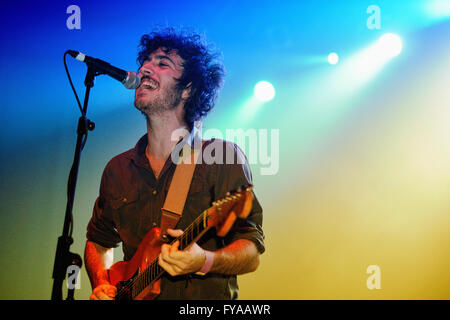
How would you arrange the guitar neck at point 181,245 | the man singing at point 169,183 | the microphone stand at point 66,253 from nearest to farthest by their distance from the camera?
the guitar neck at point 181,245 < the microphone stand at point 66,253 < the man singing at point 169,183

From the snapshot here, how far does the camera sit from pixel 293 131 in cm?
296

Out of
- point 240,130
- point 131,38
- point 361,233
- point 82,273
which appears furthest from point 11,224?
point 361,233

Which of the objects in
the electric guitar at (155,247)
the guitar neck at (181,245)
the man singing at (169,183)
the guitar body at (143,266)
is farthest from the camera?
the man singing at (169,183)

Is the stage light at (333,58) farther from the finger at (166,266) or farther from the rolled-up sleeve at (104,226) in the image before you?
the finger at (166,266)

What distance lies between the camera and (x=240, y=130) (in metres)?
2.86

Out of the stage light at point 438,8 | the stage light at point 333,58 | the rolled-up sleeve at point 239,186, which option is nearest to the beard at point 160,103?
the rolled-up sleeve at point 239,186

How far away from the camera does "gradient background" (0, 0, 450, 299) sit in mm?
2775

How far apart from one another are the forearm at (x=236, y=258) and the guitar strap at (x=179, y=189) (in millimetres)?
306

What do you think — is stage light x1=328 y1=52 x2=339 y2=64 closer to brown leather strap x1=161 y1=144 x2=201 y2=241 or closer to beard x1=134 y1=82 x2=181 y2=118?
beard x1=134 y1=82 x2=181 y2=118

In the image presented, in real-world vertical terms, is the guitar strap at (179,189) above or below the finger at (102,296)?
above

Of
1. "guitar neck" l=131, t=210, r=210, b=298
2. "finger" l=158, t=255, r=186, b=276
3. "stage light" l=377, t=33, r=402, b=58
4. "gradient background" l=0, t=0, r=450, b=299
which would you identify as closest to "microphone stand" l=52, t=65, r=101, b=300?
"guitar neck" l=131, t=210, r=210, b=298

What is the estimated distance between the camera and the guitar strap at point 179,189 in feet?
6.65

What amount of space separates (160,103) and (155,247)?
1.02 meters

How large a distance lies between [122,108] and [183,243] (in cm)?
154
